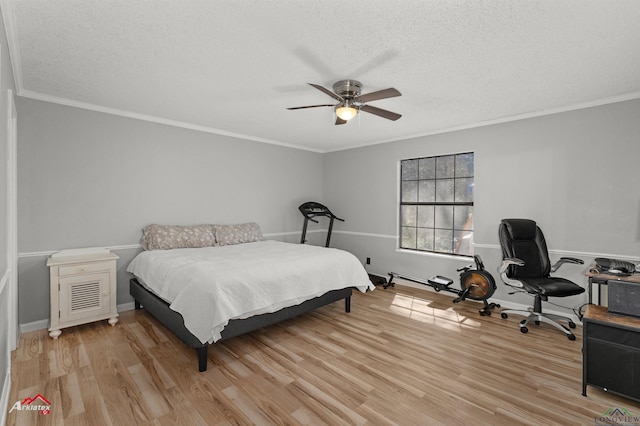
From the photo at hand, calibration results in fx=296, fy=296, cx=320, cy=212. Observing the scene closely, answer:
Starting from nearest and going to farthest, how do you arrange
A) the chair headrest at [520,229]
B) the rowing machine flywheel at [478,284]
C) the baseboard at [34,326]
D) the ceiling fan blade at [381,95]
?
the ceiling fan blade at [381,95]
the baseboard at [34,326]
the chair headrest at [520,229]
the rowing machine flywheel at [478,284]

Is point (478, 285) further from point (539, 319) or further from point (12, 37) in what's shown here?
point (12, 37)

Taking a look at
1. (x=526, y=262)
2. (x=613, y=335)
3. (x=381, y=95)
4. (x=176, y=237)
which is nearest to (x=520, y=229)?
(x=526, y=262)

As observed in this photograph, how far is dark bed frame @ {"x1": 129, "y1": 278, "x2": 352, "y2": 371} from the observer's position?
2455 mm

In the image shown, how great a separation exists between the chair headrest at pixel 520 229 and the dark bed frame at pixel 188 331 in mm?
2085

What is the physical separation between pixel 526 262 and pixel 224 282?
344 centimetres

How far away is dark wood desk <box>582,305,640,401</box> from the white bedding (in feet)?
6.90

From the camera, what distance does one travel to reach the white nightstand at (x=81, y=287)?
300 cm

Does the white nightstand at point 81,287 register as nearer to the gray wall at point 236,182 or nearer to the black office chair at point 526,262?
the gray wall at point 236,182

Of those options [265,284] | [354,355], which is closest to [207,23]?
[265,284]

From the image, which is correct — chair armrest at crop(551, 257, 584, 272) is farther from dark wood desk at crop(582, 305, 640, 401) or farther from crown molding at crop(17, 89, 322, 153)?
crown molding at crop(17, 89, 322, 153)

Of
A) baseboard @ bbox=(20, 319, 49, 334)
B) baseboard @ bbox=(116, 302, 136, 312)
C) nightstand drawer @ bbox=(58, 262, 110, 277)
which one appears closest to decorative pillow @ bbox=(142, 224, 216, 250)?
nightstand drawer @ bbox=(58, 262, 110, 277)

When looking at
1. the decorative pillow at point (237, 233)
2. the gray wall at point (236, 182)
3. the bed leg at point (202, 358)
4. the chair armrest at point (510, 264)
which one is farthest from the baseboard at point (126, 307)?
the chair armrest at point (510, 264)

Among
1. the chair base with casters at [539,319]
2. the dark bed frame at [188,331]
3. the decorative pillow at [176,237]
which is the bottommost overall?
the chair base with casters at [539,319]

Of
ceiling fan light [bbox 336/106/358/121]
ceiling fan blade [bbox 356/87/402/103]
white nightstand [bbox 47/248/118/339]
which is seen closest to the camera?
ceiling fan blade [bbox 356/87/402/103]
